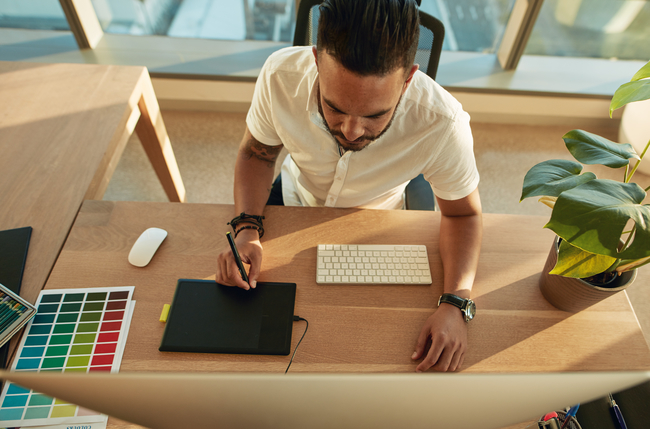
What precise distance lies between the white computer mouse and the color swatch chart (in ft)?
0.23

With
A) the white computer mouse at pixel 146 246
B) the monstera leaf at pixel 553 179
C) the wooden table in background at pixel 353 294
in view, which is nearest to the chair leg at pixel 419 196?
the wooden table in background at pixel 353 294

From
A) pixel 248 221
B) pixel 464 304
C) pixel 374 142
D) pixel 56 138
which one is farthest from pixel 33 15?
pixel 464 304

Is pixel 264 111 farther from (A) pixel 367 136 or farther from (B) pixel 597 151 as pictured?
(B) pixel 597 151

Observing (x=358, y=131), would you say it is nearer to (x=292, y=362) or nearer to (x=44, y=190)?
(x=292, y=362)

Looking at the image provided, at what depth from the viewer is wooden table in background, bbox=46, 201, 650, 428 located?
814 millimetres

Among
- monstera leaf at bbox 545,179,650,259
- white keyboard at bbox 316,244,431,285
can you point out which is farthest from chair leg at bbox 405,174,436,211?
monstera leaf at bbox 545,179,650,259

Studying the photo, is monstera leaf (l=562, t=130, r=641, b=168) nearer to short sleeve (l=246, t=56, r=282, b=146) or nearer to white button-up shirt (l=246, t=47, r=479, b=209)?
white button-up shirt (l=246, t=47, r=479, b=209)

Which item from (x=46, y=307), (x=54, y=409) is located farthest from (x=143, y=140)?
(x=54, y=409)

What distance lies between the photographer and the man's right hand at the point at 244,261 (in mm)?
878

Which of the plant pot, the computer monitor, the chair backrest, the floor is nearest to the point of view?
the computer monitor

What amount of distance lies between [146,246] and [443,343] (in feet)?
2.38

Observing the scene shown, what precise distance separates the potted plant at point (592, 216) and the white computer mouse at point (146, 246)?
82 cm

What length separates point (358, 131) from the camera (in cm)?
83

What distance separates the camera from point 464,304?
0.86 m
